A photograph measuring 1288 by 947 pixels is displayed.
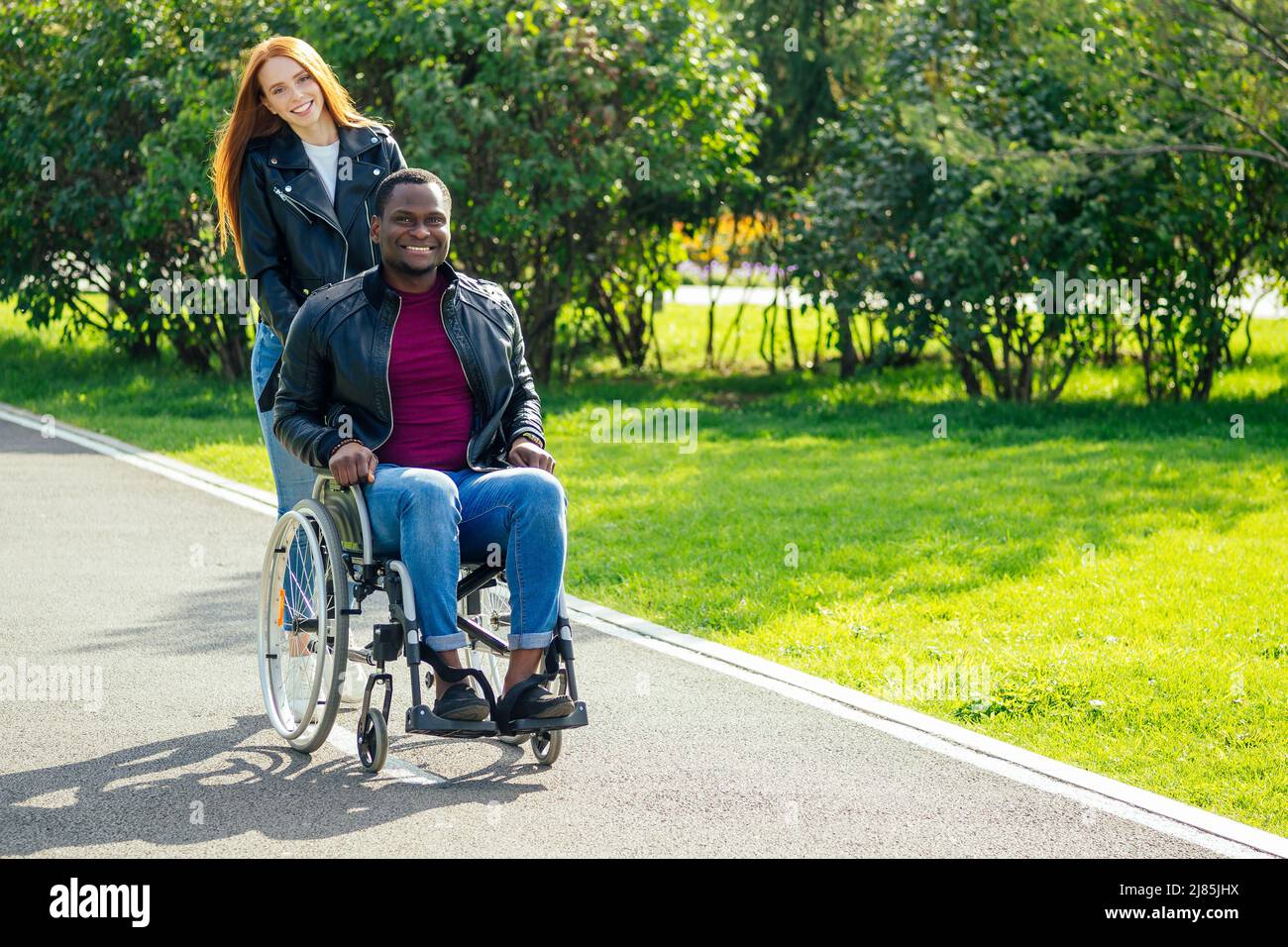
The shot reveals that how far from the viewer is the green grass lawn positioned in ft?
17.8

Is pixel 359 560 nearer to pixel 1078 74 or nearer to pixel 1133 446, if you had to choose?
pixel 1133 446

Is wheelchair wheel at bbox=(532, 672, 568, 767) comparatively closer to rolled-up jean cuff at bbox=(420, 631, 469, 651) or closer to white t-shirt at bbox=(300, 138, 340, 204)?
rolled-up jean cuff at bbox=(420, 631, 469, 651)

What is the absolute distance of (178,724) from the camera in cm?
538

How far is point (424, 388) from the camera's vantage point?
16.5ft

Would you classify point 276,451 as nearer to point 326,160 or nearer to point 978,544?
point 326,160

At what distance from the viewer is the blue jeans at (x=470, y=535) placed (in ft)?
15.2

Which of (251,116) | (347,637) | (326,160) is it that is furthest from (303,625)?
(251,116)

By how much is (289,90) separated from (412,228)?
842 mm

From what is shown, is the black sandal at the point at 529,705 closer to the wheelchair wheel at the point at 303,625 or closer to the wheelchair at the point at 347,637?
the wheelchair at the point at 347,637

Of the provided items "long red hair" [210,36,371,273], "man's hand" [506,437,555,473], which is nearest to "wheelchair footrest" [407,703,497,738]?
"man's hand" [506,437,555,473]

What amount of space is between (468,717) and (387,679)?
0.27 meters

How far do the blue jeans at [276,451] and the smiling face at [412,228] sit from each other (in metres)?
0.70
